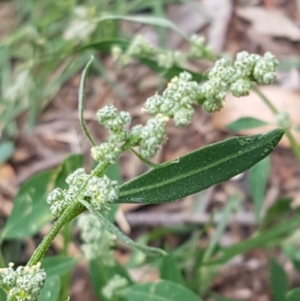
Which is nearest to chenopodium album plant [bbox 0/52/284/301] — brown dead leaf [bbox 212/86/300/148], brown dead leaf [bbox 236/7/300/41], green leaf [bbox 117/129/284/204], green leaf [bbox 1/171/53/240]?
green leaf [bbox 117/129/284/204]

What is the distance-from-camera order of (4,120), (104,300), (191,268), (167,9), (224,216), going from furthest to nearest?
1. (167,9)
2. (4,120)
3. (191,268)
4. (224,216)
5. (104,300)

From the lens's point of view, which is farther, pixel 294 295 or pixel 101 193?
pixel 294 295

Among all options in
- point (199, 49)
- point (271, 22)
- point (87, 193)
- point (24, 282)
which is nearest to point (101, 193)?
point (87, 193)

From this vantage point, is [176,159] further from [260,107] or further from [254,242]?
[260,107]

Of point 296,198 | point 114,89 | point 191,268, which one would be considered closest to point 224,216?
point 191,268

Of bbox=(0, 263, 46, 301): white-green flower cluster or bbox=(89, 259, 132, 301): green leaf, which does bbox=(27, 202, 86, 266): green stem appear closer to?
bbox=(0, 263, 46, 301): white-green flower cluster

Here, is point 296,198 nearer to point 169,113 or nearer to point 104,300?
point 104,300
